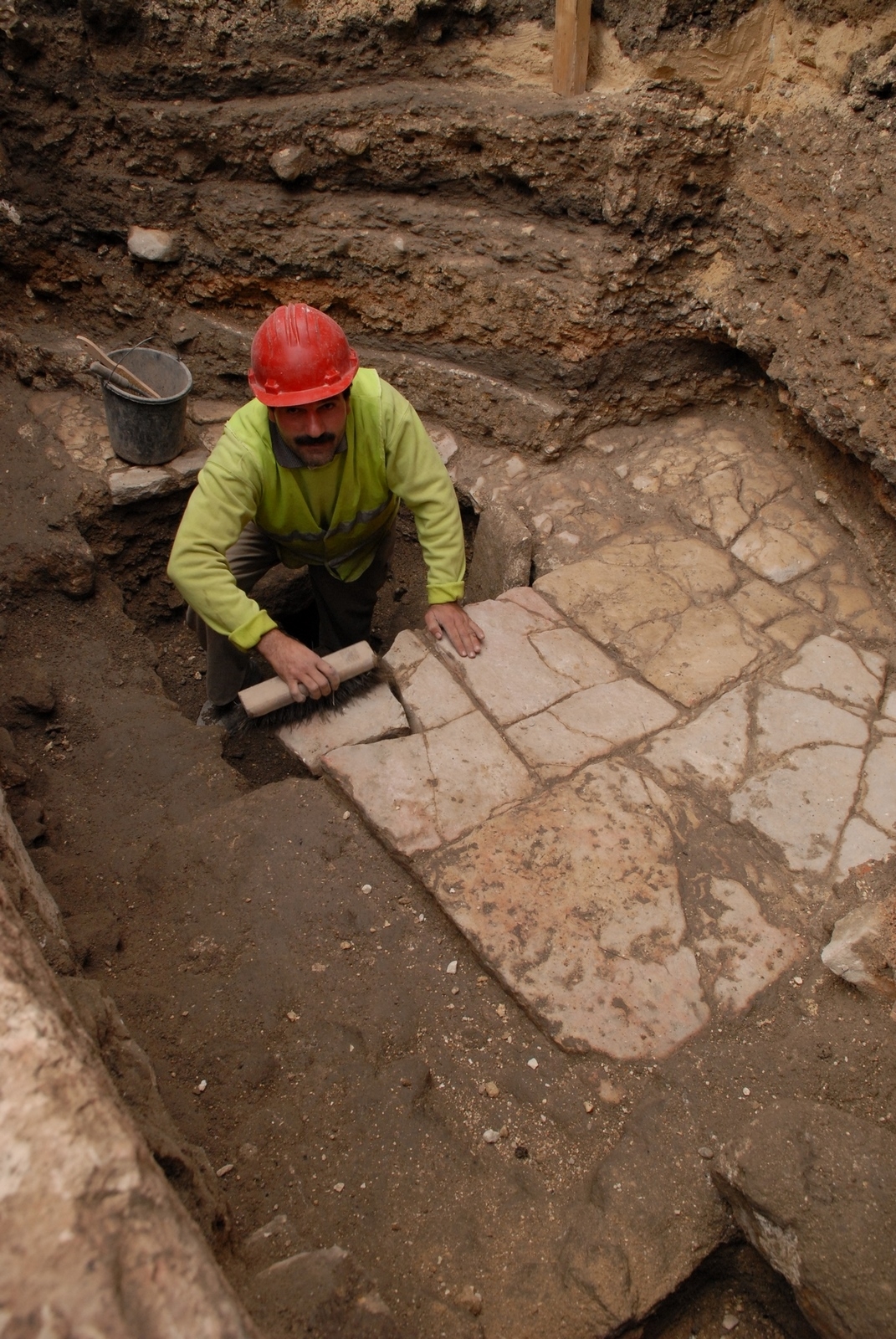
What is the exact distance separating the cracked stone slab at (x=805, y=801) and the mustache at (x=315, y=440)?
2.01 metres

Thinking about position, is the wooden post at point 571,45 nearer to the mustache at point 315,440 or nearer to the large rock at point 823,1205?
the mustache at point 315,440

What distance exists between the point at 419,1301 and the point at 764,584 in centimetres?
302

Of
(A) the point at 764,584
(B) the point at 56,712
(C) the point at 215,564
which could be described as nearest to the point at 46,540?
(B) the point at 56,712

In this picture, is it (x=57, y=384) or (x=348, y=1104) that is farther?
(x=57, y=384)

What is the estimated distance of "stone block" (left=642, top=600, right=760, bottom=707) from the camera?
11.4 feet

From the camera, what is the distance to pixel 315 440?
330 centimetres

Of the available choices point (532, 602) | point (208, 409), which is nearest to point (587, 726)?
point (532, 602)

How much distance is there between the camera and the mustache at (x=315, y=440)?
328 centimetres

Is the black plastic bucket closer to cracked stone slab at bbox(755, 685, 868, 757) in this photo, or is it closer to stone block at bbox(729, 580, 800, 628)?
stone block at bbox(729, 580, 800, 628)

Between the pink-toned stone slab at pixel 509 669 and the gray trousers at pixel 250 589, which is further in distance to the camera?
the gray trousers at pixel 250 589

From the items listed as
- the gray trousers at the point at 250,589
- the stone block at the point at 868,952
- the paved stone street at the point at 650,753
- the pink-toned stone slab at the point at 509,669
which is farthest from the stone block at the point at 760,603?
the gray trousers at the point at 250,589

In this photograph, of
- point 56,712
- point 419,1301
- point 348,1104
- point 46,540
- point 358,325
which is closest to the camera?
point 419,1301

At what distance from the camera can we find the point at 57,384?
16.6 ft

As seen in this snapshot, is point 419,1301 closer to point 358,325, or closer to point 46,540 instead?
point 46,540
